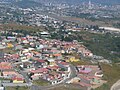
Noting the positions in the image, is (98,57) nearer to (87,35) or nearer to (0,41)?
(0,41)

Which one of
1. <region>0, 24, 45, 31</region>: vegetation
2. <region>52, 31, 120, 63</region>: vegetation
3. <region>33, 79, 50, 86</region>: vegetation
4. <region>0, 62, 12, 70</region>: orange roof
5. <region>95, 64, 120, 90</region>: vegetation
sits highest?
<region>0, 62, 12, 70</region>: orange roof

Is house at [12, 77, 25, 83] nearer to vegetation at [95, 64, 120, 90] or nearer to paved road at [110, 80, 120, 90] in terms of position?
vegetation at [95, 64, 120, 90]

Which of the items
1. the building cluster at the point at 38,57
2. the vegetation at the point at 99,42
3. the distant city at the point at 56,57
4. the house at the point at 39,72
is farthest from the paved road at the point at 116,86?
the vegetation at the point at 99,42

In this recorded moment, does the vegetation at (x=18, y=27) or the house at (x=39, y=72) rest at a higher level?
the house at (x=39, y=72)

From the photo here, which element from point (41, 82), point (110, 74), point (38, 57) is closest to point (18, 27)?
point (38, 57)

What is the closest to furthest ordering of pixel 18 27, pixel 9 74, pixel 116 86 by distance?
pixel 116 86 < pixel 9 74 < pixel 18 27

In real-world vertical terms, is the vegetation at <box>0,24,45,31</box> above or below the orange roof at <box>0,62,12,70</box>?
below

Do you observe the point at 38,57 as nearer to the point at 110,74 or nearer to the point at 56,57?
the point at 56,57

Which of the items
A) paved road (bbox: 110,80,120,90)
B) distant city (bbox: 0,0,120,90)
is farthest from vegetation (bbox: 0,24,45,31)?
paved road (bbox: 110,80,120,90)

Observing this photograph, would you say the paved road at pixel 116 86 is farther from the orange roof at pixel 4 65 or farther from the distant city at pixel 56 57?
the orange roof at pixel 4 65

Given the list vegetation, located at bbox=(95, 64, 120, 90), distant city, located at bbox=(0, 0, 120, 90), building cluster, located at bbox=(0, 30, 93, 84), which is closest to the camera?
distant city, located at bbox=(0, 0, 120, 90)

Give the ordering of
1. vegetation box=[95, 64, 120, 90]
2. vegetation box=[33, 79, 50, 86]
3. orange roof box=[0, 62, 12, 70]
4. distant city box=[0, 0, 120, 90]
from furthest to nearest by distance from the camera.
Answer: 1. orange roof box=[0, 62, 12, 70]
2. vegetation box=[95, 64, 120, 90]
3. distant city box=[0, 0, 120, 90]
4. vegetation box=[33, 79, 50, 86]

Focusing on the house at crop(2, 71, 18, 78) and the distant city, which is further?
the house at crop(2, 71, 18, 78)
